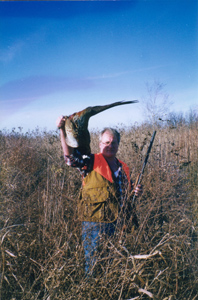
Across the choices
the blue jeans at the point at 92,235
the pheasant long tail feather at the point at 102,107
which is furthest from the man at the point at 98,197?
the pheasant long tail feather at the point at 102,107

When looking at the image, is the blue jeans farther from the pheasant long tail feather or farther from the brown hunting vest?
the pheasant long tail feather

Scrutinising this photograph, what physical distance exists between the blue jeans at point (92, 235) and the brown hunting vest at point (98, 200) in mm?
47

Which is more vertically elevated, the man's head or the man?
the man's head

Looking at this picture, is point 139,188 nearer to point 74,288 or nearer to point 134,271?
point 134,271

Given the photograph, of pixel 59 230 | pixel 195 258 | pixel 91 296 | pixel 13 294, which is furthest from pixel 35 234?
pixel 195 258

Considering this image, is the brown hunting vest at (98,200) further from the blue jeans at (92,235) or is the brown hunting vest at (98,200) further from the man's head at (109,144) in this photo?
the man's head at (109,144)

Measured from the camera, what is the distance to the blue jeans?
1.69m

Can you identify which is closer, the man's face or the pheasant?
the pheasant

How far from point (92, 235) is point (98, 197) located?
13.3 inches

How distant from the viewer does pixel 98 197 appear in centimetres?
175

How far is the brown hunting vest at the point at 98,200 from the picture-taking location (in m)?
1.75

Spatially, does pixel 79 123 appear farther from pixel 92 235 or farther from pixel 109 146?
pixel 92 235

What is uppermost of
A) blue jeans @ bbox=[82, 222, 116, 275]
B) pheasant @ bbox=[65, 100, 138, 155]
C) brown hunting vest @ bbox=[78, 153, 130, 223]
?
pheasant @ bbox=[65, 100, 138, 155]

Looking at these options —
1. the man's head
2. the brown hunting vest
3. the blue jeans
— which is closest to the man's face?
the man's head
